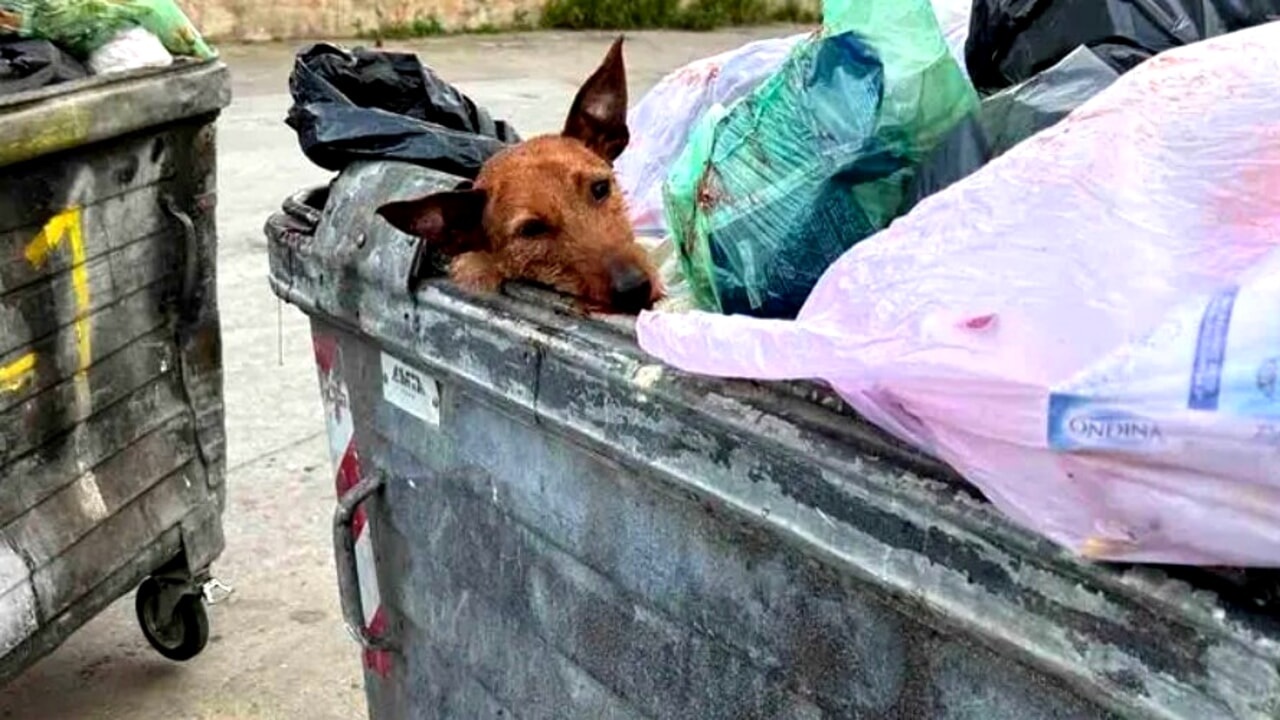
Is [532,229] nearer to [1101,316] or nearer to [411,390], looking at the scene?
[411,390]

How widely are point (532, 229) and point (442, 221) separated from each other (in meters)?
0.33

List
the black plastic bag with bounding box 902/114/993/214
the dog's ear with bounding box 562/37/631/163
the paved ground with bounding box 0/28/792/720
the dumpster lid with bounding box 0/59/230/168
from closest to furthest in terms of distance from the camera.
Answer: the black plastic bag with bounding box 902/114/993/214, the dog's ear with bounding box 562/37/631/163, the dumpster lid with bounding box 0/59/230/168, the paved ground with bounding box 0/28/792/720

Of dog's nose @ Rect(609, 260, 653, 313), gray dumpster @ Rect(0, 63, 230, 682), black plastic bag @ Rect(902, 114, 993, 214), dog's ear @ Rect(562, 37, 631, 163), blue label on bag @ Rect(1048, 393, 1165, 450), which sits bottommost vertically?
gray dumpster @ Rect(0, 63, 230, 682)

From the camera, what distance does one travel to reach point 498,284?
1.76 metres

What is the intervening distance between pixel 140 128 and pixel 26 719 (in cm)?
140

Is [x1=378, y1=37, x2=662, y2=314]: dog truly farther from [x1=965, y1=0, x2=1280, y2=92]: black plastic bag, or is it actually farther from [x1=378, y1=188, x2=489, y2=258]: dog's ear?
[x1=965, y1=0, x2=1280, y2=92]: black plastic bag

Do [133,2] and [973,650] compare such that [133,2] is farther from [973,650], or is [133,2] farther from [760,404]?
[973,650]

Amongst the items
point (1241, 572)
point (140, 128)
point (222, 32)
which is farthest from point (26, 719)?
point (222, 32)

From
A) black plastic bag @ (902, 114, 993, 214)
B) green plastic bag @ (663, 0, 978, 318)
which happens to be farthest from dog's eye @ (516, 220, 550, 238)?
black plastic bag @ (902, 114, 993, 214)

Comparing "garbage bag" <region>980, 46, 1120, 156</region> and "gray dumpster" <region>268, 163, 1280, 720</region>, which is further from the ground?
"garbage bag" <region>980, 46, 1120, 156</region>

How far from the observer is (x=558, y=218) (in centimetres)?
225

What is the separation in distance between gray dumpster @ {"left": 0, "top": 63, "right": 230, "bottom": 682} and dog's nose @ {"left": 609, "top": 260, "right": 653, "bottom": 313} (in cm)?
114

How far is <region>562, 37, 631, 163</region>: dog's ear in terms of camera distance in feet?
7.99

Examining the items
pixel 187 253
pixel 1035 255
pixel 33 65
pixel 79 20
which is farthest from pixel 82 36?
pixel 1035 255
